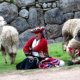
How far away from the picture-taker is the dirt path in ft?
29.1

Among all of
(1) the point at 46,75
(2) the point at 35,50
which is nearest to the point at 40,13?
(2) the point at 35,50

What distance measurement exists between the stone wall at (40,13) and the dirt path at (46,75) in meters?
11.8

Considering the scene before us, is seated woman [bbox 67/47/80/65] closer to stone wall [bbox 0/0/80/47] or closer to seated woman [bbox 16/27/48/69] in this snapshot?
seated woman [bbox 16/27/48/69]

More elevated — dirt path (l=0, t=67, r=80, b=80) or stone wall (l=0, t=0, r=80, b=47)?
stone wall (l=0, t=0, r=80, b=47)

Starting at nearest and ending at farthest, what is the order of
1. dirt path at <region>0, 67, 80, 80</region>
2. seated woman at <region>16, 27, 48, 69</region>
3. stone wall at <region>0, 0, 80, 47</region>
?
dirt path at <region>0, 67, 80, 80</region> → seated woman at <region>16, 27, 48, 69</region> → stone wall at <region>0, 0, 80, 47</region>

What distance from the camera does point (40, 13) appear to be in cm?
2203

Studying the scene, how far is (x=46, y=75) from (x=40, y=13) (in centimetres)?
1297

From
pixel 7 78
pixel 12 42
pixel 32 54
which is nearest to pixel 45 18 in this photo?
pixel 12 42

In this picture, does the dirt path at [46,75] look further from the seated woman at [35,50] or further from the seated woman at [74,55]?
the seated woman at [74,55]

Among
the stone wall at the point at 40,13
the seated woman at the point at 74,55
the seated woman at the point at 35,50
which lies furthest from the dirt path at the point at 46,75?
the stone wall at the point at 40,13

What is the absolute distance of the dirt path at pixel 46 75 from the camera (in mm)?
8875

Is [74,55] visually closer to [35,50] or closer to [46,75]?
[35,50]

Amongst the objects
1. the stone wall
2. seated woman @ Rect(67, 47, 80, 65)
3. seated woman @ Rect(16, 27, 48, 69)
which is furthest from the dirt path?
the stone wall

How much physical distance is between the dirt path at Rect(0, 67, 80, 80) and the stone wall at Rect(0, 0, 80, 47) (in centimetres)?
1178
